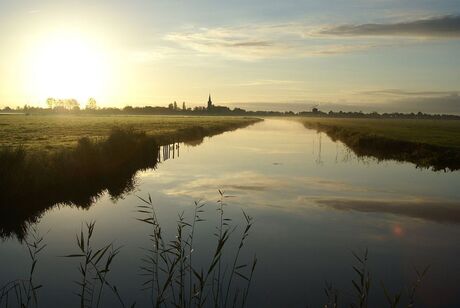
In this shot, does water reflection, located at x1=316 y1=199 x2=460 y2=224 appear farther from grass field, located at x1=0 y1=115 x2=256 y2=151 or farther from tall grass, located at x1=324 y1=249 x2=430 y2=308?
grass field, located at x1=0 y1=115 x2=256 y2=151

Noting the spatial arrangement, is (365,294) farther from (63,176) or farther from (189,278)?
(63,176)

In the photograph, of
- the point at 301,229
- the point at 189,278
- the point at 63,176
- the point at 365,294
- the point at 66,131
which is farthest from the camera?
the point at 66,131

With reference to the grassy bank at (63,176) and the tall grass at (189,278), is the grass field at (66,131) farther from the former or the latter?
the tall grass at (189,278)

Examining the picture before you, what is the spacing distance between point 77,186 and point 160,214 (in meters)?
7.99

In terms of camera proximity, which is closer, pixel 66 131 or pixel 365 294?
pixel 365 294

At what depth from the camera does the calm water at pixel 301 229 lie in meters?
11.3

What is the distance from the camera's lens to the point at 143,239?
15.2 meters

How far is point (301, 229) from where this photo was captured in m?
16.6

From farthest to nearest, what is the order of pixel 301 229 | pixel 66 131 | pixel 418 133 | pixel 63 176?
pixel 66 131
pixel 418 133
pixel 63 176
pixel 301 229

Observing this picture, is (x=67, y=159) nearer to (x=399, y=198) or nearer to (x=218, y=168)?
(x=218, y=168)

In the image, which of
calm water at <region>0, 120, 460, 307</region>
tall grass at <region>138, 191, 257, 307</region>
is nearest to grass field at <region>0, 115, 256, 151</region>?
calm water at <region>0, 120, 460, 307</region>

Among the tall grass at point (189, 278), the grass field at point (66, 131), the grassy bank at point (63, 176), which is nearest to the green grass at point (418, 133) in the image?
the grass field at point (66, 131)

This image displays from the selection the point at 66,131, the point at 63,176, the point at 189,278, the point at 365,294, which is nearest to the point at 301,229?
the point at 189,278

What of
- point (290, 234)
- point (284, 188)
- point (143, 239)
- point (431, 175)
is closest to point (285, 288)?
point (290, 234)
